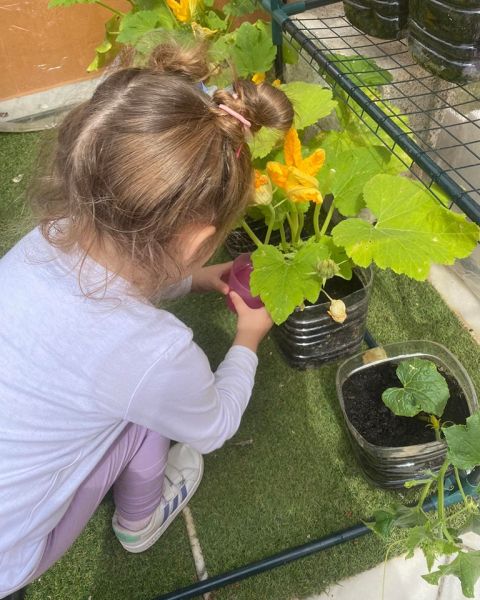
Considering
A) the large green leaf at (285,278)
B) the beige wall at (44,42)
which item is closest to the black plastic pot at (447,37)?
the large green leaf at (285,278)

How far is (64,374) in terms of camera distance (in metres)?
0.74

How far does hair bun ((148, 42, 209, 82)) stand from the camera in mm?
774

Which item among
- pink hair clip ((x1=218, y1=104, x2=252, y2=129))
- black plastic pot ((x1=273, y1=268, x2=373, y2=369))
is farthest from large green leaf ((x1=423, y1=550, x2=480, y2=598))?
pink hair clip ((x1=218, y1=104, x2=252, y2=129))

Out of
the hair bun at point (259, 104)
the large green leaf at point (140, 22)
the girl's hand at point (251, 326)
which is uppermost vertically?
the hair bun at point (259, 104)

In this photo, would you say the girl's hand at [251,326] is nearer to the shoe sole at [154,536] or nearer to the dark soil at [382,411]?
the dark soil at [382,411]

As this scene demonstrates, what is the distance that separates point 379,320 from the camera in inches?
57.2

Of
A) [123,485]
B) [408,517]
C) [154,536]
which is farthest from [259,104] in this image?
[154,536]

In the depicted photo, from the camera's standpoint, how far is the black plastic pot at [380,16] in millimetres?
796

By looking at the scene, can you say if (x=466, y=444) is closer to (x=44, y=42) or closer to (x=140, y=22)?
(x=140, y=22)

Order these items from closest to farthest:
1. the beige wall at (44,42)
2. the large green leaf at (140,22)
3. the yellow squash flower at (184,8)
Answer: the yellow squash flower at (184,8), the large green leaf at (140,22), the beige wall at (44,42)

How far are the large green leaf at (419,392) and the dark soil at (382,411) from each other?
11cm

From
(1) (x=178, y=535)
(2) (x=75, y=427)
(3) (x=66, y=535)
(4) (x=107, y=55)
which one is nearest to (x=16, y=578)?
(3) (x=66, y=535)

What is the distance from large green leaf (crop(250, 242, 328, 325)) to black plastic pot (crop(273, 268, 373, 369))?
0.41 feet

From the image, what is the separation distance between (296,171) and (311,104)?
0.29 metres
